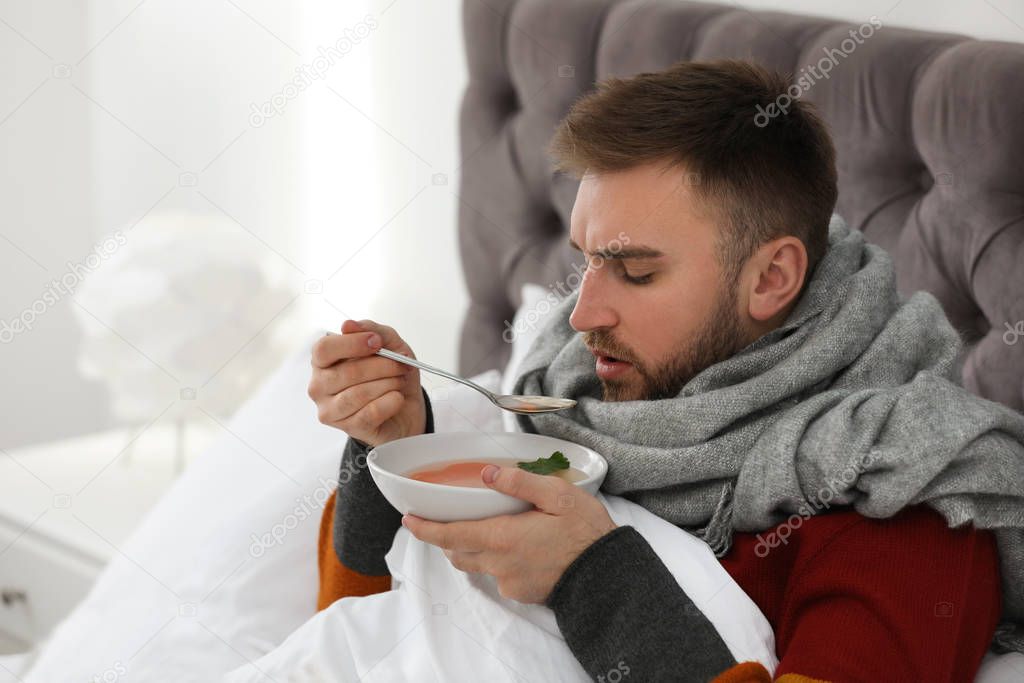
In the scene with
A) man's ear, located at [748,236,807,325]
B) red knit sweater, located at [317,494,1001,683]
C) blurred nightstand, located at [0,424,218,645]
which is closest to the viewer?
red knit sweater, located at [317,494,1001,683]

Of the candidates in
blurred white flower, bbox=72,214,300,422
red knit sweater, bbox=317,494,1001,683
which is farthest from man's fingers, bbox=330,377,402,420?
blurred white flower, bbox=72,214,300,422

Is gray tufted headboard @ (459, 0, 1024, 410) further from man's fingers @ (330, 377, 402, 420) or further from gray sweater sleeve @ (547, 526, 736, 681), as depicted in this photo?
man's fingers @ (330, 377, 402, 420)

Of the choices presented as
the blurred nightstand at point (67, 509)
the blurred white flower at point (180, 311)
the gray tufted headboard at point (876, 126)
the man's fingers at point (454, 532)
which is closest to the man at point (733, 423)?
the man's fingers at point (454, 532)

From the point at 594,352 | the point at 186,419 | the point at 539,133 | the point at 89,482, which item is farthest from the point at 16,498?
the point at 594,352

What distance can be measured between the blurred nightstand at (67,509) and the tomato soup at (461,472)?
1.30 metres

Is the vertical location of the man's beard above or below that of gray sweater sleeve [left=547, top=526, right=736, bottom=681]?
above

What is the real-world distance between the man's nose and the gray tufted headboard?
426 mm

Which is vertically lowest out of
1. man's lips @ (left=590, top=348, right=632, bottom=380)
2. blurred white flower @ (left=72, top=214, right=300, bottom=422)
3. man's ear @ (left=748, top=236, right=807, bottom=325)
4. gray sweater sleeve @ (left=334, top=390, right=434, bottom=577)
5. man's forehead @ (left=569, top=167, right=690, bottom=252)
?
blurred white flower @ (left=72, top=214, right=300, bottom=422)

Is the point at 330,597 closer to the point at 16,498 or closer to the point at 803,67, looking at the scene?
the point at 803,67

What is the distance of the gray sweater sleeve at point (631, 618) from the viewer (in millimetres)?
787

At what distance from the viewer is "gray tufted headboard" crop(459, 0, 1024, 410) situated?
1072 millimetres

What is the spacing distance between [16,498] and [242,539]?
1.34m

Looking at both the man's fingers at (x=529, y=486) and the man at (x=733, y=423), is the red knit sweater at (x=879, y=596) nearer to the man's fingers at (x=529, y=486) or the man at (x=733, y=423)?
the man at (x=733, y=423)

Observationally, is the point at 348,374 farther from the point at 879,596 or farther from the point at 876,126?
the point at 876,126
